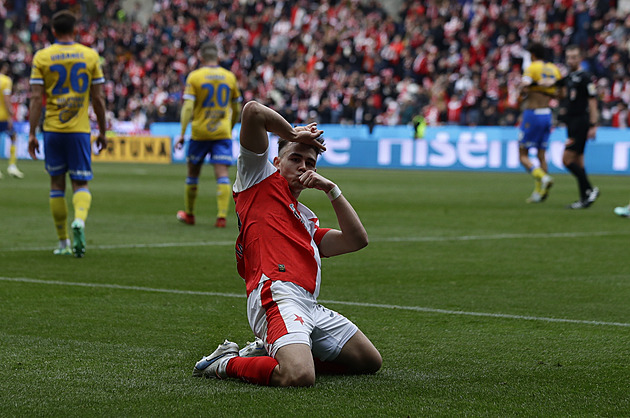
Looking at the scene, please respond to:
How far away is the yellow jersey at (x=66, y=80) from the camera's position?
9.15m

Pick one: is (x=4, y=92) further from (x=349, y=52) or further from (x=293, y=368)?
(x=293, y=368)

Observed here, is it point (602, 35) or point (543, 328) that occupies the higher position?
point (602, 35)

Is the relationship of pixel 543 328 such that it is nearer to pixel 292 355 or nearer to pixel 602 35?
pixel 292 355

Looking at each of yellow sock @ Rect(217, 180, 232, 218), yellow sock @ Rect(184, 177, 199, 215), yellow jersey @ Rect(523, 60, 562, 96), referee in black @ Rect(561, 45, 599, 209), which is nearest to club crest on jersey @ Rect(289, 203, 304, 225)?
yellow sock @ Rect(217, 180, 232, 218)

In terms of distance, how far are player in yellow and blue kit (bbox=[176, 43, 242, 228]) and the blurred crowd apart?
1698 centimetres

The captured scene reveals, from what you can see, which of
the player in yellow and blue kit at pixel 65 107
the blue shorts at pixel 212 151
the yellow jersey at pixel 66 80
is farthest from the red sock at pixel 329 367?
the blue shorts at pixel 212 151

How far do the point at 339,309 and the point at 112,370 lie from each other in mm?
2243

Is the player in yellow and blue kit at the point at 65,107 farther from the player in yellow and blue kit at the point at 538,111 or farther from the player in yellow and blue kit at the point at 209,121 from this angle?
the player in yellow and blue kit at the point at 538,111

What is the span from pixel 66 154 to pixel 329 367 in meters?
5.22

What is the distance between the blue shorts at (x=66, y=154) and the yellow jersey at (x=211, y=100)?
11.0 ft

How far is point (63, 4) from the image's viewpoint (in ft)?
150

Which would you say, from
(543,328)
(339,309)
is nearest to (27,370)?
(339,309)

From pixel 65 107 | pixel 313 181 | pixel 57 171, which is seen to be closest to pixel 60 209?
pixel 57 171

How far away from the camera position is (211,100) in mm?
12555
